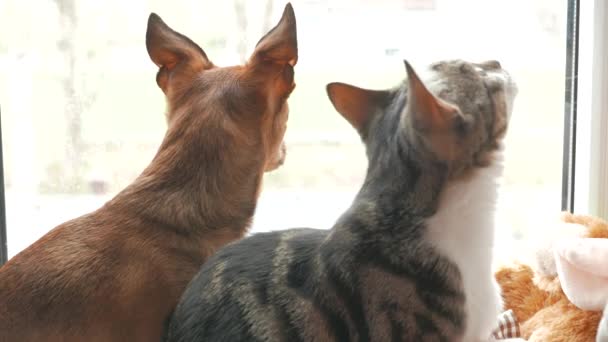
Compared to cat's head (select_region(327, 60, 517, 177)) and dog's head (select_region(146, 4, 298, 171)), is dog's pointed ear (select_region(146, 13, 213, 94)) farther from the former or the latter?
cat's head (select_region(327, 60, 517, 177))

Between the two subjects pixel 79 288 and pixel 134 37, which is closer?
pixel 79 288

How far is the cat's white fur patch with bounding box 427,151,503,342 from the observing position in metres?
0.95

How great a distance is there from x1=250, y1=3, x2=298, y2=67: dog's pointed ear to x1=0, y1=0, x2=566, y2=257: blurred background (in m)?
0.29

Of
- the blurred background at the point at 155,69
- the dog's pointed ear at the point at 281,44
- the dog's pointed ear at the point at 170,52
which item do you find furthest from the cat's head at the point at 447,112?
the blurred background at the point at 155,69

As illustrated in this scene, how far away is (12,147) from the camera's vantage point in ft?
4.81

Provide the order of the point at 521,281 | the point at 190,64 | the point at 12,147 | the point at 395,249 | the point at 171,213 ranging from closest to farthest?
1. the point at 395,249
2. the point at 171,213
3. the point at 190,64
4. the point at 521,281
5. the point at 12,147

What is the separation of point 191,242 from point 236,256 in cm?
12

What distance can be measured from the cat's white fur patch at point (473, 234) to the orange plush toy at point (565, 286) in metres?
0.22

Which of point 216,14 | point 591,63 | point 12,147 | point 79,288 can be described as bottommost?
point 79,288

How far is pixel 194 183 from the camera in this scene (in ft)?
3.68

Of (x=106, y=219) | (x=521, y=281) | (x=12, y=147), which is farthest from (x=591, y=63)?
(x=12, y=147)

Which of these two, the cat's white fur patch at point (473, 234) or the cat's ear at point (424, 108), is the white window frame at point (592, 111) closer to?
the cat's white fur patch at point (473, 234)

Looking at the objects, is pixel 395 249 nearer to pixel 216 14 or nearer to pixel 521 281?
pixel 521 281

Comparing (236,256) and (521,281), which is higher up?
(236,256)
